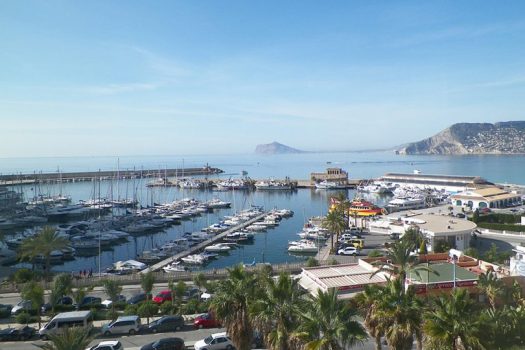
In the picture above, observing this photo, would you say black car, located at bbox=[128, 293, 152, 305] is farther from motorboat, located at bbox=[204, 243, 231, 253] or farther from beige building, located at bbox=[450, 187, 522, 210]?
beige building, located at bbox=[450, 187, 522, 210]

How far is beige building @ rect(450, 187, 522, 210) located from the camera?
6212cm

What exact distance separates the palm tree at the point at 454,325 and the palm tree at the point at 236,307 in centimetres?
512

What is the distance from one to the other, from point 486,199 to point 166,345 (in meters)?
57.8

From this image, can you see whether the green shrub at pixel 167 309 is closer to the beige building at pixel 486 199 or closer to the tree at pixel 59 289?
the tree at pixel 59 289

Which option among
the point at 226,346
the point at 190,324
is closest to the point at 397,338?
the point at 226,346

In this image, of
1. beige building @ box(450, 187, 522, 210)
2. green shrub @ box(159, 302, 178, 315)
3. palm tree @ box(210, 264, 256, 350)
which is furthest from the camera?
beige building @ box(450, 187, 522, 210)

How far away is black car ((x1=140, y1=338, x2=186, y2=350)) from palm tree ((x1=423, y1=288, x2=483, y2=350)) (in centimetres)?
1065

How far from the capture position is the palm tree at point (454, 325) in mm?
10758

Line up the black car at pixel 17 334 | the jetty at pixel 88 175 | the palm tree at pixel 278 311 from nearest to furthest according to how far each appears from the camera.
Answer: the palm tree at pixel 278 311
the black car at pixel 17 334
the jetty at pixel 88 175

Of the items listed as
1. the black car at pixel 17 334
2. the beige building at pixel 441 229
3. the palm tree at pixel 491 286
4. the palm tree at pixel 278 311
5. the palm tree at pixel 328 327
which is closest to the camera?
the palm tree at pixel 328 327

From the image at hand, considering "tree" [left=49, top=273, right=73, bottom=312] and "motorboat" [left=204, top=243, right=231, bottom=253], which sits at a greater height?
"tree" [left=49, top=273, right=73, bottom=312]

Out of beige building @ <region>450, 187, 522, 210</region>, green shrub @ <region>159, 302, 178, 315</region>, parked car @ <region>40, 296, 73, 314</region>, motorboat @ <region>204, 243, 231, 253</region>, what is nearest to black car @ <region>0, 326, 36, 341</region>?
parked car @ <region>40, 296, 73, 314</region>

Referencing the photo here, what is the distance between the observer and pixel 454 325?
429 inches

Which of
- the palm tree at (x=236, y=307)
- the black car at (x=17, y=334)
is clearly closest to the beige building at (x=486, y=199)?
the palm tree at (x=236, y=307)
